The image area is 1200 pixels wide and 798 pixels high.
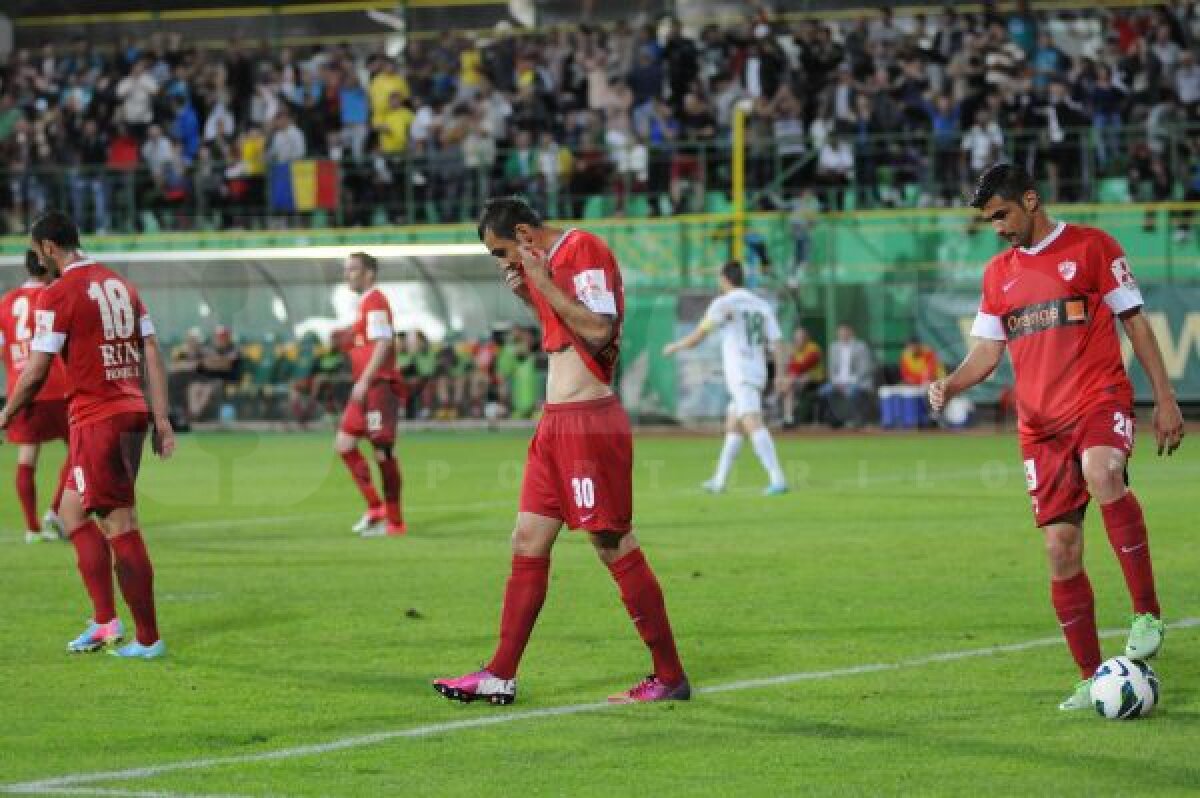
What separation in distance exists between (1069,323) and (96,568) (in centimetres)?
514

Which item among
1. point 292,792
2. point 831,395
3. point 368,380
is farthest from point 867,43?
point 292,792

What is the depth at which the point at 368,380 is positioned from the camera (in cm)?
1655

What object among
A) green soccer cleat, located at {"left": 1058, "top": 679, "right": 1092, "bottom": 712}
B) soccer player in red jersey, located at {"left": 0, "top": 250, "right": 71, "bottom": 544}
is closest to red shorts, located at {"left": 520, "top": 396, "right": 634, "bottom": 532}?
green soccer cleat, located at {"left": 1058, "top": 679, "right": 1092, "bottom": 712}

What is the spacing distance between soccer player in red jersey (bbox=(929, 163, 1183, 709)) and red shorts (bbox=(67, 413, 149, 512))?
4.15 metres

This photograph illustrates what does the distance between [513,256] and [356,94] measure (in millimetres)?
29157

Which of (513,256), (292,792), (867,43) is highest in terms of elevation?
(867,43)

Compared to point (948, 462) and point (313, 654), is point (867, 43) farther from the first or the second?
point (313, 654)

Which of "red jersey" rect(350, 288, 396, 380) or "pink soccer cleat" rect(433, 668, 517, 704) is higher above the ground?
"red jersey" rect(350, 288, 396, 380)

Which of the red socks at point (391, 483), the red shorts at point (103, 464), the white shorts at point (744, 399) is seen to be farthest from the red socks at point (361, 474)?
the red shorts at point (103, 464)

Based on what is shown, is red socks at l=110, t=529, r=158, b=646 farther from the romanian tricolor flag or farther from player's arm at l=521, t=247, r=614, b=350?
the romanian tricolor flag

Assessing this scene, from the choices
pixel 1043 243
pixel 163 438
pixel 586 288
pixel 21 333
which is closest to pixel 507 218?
pixel 586 288

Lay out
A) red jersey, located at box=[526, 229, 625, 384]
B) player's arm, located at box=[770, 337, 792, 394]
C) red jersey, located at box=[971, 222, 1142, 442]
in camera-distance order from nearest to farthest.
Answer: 1. red jersey, located at box=[526, 229, 625, 384]
2. red jersey, located at box=[971, 222, 1142, 442]
3. player's arm, located at box=[770, 337, 792, 394]

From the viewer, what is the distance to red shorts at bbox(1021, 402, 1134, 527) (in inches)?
328

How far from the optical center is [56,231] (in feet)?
33.5
